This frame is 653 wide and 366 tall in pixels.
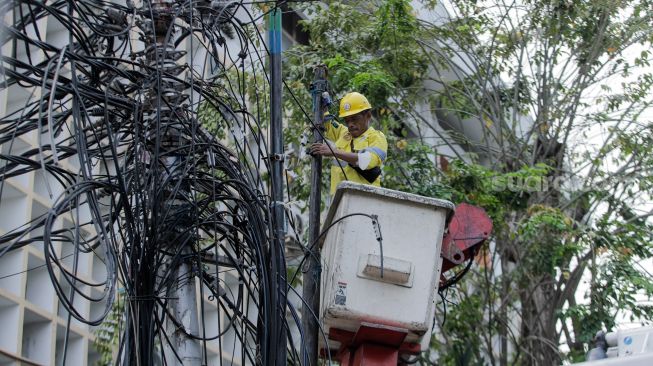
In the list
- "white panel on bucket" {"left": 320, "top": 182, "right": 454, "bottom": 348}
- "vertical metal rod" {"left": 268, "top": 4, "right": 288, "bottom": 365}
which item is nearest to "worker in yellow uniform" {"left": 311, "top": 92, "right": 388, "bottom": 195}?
"vertical metal rod" {"left": 268, "top": 4, "right": 288, "bottom": 365}

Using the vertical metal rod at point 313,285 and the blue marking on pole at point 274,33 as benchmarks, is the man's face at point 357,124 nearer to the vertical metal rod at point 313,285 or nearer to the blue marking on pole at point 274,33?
the vertical metal rod at point 313,285

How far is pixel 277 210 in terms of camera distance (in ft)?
24.6

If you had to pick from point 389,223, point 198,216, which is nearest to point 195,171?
point 198,216

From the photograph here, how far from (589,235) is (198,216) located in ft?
25.5

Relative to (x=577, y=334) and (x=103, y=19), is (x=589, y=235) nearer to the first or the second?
(x=577, y=334)

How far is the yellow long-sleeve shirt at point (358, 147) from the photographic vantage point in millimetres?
8289

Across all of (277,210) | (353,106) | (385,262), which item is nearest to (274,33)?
(353,106)

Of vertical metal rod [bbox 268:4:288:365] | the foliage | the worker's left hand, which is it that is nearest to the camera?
vertical metal rod [bbox 268:4:288:365]

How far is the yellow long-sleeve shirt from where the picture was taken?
8.29 metres

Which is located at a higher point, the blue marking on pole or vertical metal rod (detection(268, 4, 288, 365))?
the blue marking on pole

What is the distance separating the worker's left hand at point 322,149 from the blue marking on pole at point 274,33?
0.66 meters

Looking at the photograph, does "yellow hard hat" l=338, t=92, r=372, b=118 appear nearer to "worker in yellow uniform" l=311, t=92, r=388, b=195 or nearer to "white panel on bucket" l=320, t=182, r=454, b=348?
"worker in yellow uniform" l=311, t=92, r=388, b=195

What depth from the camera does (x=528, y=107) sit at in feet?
52.5

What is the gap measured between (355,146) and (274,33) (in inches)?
37.2
